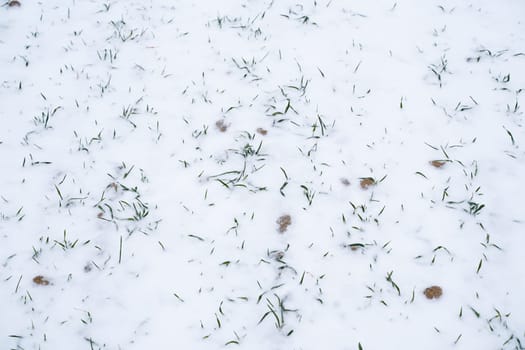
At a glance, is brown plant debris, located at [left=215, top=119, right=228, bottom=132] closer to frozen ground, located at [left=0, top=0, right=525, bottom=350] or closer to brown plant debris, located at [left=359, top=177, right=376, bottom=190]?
frozen ground, located at [left=0, top=0, right=525, bottom=350]

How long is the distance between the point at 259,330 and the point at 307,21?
320 centimetres

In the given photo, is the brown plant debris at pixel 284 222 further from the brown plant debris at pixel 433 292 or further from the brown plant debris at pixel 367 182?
the brown plant debris at pixel 433 292

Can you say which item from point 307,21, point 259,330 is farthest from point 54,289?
point 307,21

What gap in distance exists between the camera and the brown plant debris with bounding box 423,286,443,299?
2396 mm

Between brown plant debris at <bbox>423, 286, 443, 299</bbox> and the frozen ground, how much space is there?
3cm

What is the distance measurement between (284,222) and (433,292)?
3.33 feet

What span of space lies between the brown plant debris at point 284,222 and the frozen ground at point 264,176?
17 mm

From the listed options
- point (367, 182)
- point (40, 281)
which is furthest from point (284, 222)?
point (40, 281)

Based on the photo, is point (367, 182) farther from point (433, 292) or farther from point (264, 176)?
point (433, 292)

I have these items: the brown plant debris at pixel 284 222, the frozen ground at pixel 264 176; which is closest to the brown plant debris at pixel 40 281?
the frozen ground at pixel 264 176

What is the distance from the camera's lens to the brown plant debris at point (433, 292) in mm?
2396

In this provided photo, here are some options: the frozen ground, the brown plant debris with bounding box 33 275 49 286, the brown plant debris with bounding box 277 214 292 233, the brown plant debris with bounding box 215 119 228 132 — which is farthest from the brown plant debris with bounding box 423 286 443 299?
the brown plant debris with bounding box 33 275 49 286

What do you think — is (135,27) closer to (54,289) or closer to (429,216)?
(54,289)

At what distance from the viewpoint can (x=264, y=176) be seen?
3.00 meters
